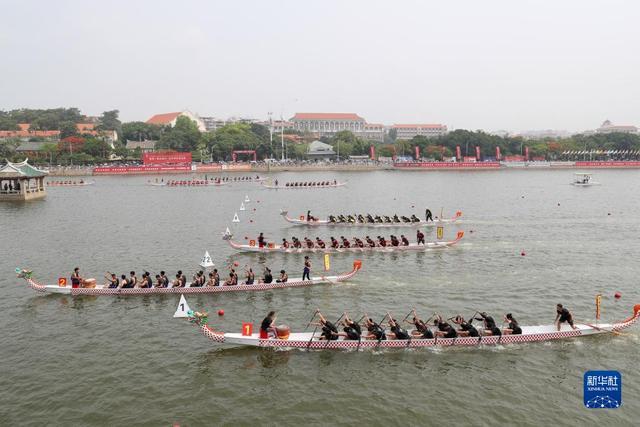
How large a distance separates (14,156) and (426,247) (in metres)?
116

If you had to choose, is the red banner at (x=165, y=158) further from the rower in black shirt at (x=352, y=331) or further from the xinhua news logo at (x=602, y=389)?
the xinhua news logo at (x=602, y=389)

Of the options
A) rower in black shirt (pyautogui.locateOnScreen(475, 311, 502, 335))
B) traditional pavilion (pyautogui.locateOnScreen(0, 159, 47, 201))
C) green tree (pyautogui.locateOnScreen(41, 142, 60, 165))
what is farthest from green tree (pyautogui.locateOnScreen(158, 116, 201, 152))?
rower in black shirt (pyautogui.locateOnScreen(475, 311, 502, 335))

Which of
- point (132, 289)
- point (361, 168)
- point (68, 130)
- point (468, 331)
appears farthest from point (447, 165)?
point (468, 331)

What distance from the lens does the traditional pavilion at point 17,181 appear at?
63.8m

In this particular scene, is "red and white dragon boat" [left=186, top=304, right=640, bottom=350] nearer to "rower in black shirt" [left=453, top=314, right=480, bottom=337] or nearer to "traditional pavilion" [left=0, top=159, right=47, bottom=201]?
"rower in black shirt" [left=453, top=314, right=480, bottom=337]

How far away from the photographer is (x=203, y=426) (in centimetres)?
1370

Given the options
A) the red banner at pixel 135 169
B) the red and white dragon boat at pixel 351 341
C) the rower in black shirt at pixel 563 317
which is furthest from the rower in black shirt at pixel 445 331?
the red banner at pixel 135 169

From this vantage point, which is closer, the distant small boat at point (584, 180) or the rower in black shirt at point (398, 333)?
the rower in black shirt at point (398, 333)

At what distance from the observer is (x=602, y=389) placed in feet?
25.5

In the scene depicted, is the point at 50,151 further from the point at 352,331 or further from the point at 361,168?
the point at 352,331

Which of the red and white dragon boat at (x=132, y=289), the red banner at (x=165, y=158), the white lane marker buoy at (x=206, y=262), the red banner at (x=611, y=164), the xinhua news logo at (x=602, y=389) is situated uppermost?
the red banner at (x=165, y=158)

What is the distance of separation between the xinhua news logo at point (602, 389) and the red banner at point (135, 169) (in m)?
122

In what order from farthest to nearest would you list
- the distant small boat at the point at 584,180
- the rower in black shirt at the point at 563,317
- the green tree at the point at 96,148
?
the green tree at the point at 96,148 < the distant small boat at the point at 584,180 < the rower in black shirt at the point at 563,317

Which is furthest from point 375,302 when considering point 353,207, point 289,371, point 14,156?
point 14,156
